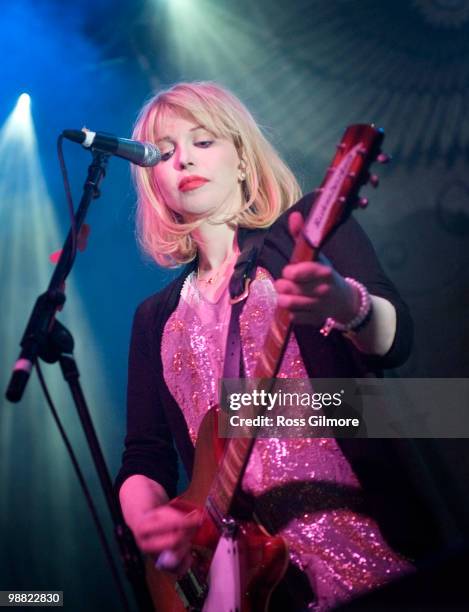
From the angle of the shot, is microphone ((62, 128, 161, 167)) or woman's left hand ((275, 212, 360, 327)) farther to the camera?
microphone ((62, 128, 161, 167))

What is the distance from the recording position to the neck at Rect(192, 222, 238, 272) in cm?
196

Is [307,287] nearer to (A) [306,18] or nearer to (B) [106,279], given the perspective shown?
(B) [106,279]

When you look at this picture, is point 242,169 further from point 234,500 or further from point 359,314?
point 234,500

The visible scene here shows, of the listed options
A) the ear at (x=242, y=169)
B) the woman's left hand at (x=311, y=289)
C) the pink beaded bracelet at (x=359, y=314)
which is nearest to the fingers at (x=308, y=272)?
the woman's left hand at (x=311, y=289)

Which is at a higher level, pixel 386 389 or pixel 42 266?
pixel 42 266

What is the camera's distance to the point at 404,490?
1.41 m

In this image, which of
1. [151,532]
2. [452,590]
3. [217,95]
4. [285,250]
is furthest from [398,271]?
[452,590]

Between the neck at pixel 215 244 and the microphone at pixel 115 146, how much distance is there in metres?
0.44

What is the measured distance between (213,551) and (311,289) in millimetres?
669

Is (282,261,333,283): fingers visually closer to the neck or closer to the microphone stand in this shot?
the microphone stand

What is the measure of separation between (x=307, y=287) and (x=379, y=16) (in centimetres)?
151

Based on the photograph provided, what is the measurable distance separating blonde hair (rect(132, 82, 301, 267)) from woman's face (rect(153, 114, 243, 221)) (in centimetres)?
3

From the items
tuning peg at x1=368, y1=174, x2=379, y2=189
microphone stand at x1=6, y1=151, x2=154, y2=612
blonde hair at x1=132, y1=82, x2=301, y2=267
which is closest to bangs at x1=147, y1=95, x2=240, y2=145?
blonde hair at x1=132, y1=82, x2=301, y2=267

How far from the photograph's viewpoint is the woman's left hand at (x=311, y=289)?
1.10 metres
